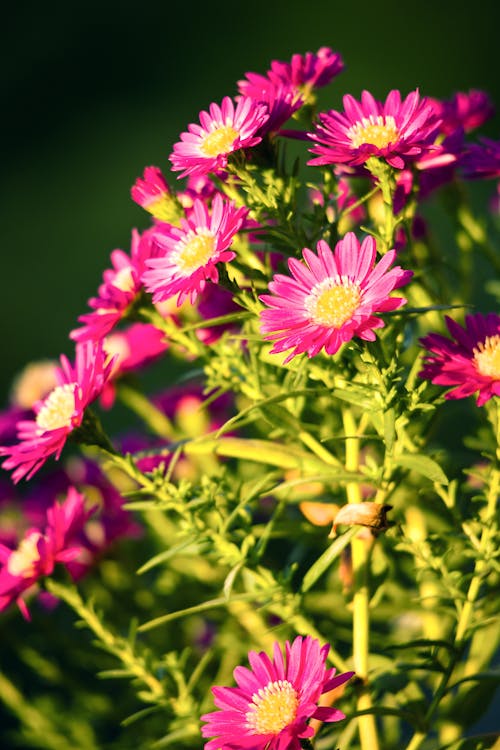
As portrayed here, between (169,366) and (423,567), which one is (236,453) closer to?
(423,567)

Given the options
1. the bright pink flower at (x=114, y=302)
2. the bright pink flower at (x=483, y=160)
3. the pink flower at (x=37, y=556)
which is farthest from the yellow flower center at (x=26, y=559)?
the bright pink flower at (x=483, y=160)

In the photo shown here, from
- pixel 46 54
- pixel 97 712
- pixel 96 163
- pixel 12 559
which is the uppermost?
pixel 46 54

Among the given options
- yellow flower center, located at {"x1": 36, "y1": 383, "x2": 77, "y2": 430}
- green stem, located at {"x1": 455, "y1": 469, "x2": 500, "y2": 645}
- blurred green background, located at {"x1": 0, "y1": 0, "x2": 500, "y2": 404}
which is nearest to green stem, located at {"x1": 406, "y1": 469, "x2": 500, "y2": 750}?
green stem, located at {"x1": 455, "y1": 469, "x2": 500, "y2": 645}

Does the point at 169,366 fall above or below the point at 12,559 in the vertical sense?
above

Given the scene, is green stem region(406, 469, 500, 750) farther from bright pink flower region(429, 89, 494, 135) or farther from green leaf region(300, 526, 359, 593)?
bright pink flower region(429, 89, 494, 135)

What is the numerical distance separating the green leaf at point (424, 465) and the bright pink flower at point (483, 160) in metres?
0.19

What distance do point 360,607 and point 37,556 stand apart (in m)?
0.20

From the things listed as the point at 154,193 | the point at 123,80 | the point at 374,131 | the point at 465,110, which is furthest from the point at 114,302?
the point at 123,80

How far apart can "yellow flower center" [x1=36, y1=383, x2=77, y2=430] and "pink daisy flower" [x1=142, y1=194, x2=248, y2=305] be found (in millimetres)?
79

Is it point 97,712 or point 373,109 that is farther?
point 97,712

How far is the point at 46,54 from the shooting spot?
3.47 meters

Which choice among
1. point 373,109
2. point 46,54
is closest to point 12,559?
point 373,109

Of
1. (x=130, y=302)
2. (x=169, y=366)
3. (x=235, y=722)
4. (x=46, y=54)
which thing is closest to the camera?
(x=235, y=722)

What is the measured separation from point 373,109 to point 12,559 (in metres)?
0.34
